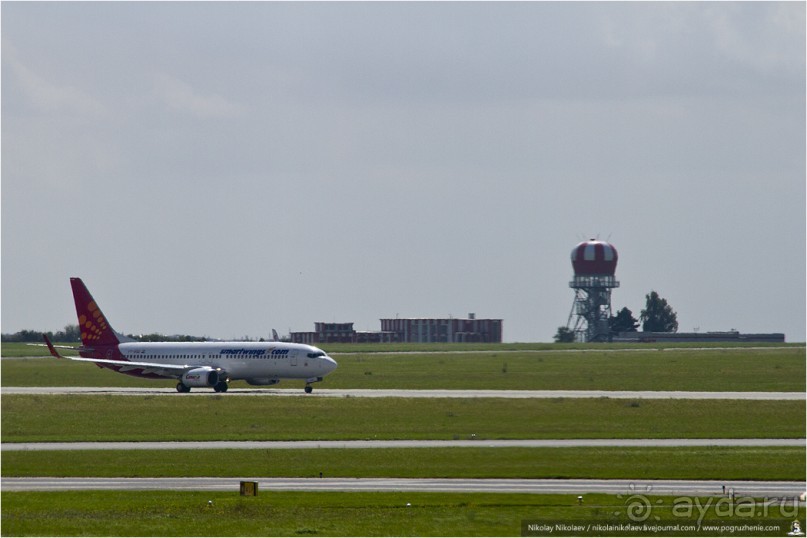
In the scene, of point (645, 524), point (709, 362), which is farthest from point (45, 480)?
point (709, 362)

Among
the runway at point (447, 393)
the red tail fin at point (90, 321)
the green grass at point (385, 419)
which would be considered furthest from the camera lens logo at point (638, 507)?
the red tail fin at point (90, 321)

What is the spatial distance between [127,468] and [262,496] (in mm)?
11207

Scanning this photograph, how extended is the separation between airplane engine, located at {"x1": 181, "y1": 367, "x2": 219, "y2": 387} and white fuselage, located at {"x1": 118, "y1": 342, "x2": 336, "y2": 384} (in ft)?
7.01

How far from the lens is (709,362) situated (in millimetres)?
143875

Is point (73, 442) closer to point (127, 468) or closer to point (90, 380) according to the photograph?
point (127, 468)

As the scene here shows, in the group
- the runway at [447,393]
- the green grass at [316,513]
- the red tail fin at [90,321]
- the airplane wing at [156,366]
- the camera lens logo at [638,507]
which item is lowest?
the green grass at [316,513]

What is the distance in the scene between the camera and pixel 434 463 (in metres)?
48.8

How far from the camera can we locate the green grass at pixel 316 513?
33.1 meters

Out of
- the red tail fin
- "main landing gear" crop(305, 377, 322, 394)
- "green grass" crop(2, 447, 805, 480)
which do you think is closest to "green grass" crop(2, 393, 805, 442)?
"green grass" crop(2, 447, 805, 480)

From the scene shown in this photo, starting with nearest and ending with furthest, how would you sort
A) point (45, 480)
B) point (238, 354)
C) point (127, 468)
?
point (45, 480) < point (127, 468) < point (238, 354)

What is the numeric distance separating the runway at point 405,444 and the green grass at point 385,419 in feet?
8.04

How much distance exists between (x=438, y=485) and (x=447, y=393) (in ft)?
168

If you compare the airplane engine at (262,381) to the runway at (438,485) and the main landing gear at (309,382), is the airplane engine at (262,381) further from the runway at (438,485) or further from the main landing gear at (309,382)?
the runway at (438,485)

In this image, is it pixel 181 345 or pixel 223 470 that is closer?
pixel 223 470
